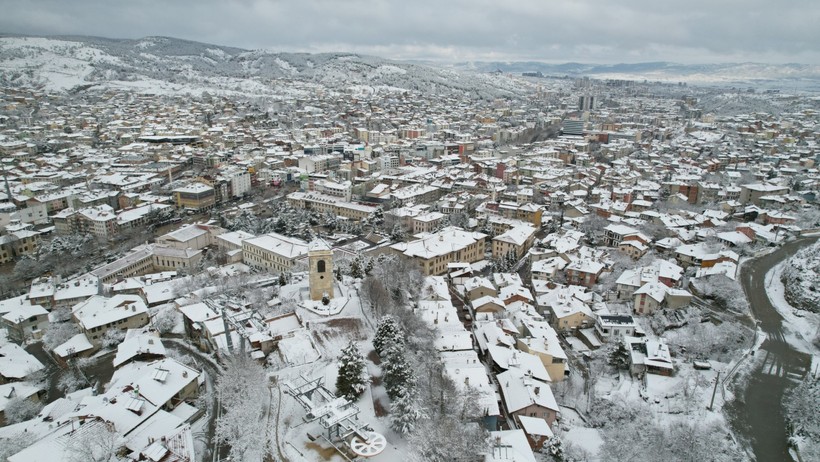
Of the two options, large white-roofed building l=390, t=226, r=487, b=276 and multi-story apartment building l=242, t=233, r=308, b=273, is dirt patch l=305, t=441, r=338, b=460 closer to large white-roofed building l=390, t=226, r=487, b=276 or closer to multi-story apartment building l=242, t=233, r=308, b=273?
multi-story apartment building l=242, t=233, r=308, b=273

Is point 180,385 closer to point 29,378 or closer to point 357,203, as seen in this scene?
point 29,378

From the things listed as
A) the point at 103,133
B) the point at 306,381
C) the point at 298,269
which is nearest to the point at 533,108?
the point at 103,133

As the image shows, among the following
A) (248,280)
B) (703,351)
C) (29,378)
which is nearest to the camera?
(29,378)

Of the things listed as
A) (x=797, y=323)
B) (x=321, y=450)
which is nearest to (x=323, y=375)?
(x=321, y=450)

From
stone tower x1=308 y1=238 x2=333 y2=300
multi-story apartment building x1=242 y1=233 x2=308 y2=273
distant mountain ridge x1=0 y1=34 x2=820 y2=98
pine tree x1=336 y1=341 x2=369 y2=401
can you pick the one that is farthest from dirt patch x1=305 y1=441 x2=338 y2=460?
distant mountain ridge x1=0 y1=34 x2=820 y2=98

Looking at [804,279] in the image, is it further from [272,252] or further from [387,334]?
[272,252]

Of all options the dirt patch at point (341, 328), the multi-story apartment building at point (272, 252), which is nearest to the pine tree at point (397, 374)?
the dirt patch at point (341, 328)
